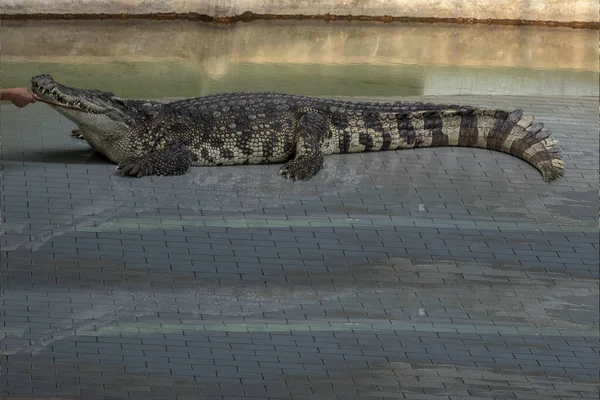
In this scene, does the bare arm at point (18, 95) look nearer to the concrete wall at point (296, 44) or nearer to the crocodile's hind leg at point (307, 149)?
the crocodile's hind leg at point (307, 149)

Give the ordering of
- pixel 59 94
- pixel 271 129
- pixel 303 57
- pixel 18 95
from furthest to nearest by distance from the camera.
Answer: pixel 303 57 < pixel 271 129 < pixel 59 94 < pixel 18 95

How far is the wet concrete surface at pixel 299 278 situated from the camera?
20.0ft

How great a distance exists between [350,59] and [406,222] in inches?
173

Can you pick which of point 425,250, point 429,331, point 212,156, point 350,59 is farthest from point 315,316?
point 350,59

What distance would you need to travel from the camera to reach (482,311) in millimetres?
6863

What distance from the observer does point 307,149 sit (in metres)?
8.40

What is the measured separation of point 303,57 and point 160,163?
3.87 meters

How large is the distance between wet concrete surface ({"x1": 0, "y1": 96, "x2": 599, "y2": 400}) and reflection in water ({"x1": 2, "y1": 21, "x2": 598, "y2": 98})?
2.14 m

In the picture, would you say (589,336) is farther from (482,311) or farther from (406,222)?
(406,222)

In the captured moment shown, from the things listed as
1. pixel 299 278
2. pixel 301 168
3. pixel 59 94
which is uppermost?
pixel 59 94

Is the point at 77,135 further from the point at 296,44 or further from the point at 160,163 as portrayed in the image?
the point at 296,44

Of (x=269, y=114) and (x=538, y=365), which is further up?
(x=269, y=114)

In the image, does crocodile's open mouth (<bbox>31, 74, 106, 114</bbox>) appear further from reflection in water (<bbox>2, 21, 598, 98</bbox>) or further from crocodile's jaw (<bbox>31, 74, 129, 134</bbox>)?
reflection in water (<bbox>2, 21, 598, 98</bbox>)

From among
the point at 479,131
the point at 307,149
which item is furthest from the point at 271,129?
the point at 479,131
